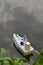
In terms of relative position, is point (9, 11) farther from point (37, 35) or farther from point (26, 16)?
point (37, 35)

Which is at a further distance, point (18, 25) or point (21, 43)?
point (18, 25)

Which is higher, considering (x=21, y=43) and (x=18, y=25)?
(x=18, y=25)

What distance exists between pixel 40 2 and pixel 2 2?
1641mm

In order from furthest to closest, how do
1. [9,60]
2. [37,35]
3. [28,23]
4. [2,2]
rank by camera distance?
[2,2] < [28,23] < [37,35] < [9,60]

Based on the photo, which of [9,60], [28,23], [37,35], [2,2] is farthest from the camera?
[2,2]

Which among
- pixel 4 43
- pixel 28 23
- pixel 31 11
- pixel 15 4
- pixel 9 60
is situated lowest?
pixel 9 60

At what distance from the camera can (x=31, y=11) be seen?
9.66 meters

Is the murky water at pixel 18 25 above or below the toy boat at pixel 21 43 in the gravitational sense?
above

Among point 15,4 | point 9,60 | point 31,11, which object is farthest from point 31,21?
point 9,60

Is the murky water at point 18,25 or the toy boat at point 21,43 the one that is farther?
the murky water at point 18,25

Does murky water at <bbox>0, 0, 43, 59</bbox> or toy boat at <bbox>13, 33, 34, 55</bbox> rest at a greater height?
murky water at <bbox>0, 0, 43, 59</bbox>

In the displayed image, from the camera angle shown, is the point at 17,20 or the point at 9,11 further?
the point at 9,11

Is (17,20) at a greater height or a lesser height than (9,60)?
greater

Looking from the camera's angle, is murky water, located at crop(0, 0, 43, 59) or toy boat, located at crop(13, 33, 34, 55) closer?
toy boat, located at crop(13, 33, 34, 55)
